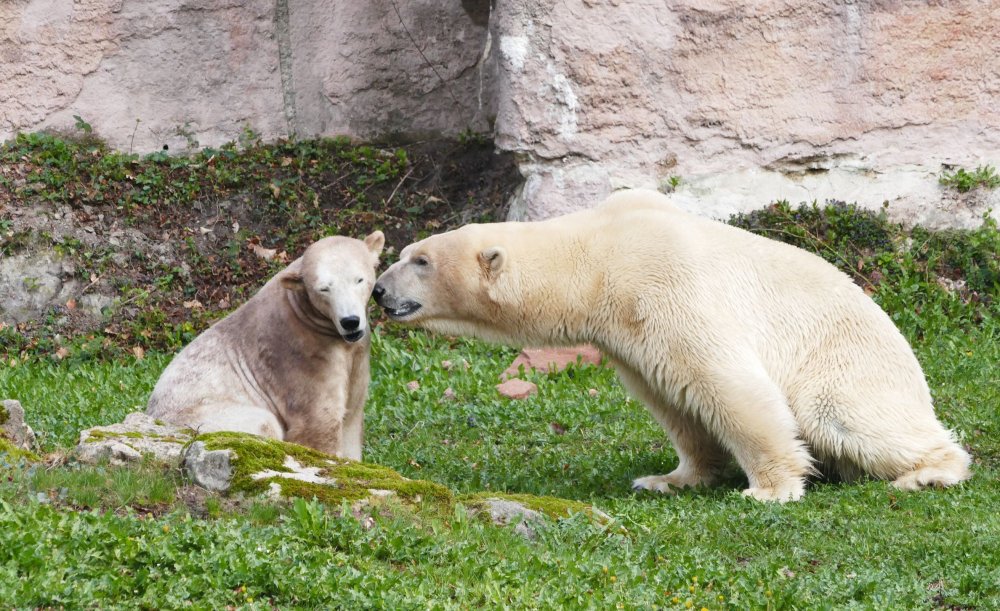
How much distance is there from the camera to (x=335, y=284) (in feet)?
21.8

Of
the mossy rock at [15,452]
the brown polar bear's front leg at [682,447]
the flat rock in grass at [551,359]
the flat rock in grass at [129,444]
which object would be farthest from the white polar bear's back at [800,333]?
the flat rock in grass at [551,359]

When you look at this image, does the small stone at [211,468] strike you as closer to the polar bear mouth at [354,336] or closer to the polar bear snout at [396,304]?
the polar bear mouth at [354,336]

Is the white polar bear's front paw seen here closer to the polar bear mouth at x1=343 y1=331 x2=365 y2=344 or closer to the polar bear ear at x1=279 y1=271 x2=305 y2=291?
the polar bear mouth at x1=343 y1=331 x2=365 y2=344

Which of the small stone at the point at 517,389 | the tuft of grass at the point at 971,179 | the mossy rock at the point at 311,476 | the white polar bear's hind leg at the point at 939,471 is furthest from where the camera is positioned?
the tuft of grass at the point at 971,179

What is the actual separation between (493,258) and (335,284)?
0.90 m

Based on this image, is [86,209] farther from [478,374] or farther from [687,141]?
[687,141]

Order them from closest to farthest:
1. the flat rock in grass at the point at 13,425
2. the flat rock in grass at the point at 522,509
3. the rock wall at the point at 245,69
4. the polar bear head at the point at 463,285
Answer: the flat rock in grass at the point at 522,509
the flat rock in grass at the point at 13,425
the polar bear head at the point at 463,285
the rock wall at the point at 245,69

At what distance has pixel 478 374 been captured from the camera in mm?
9820

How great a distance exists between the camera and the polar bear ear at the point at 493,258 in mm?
6543

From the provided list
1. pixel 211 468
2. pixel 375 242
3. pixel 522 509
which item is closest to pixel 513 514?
pixel 522 509

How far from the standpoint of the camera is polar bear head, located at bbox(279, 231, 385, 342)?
6570 mm

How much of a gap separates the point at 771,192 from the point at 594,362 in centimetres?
278

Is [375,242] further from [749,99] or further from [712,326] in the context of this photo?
[749,99]

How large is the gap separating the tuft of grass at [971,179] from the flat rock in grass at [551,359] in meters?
3.88
